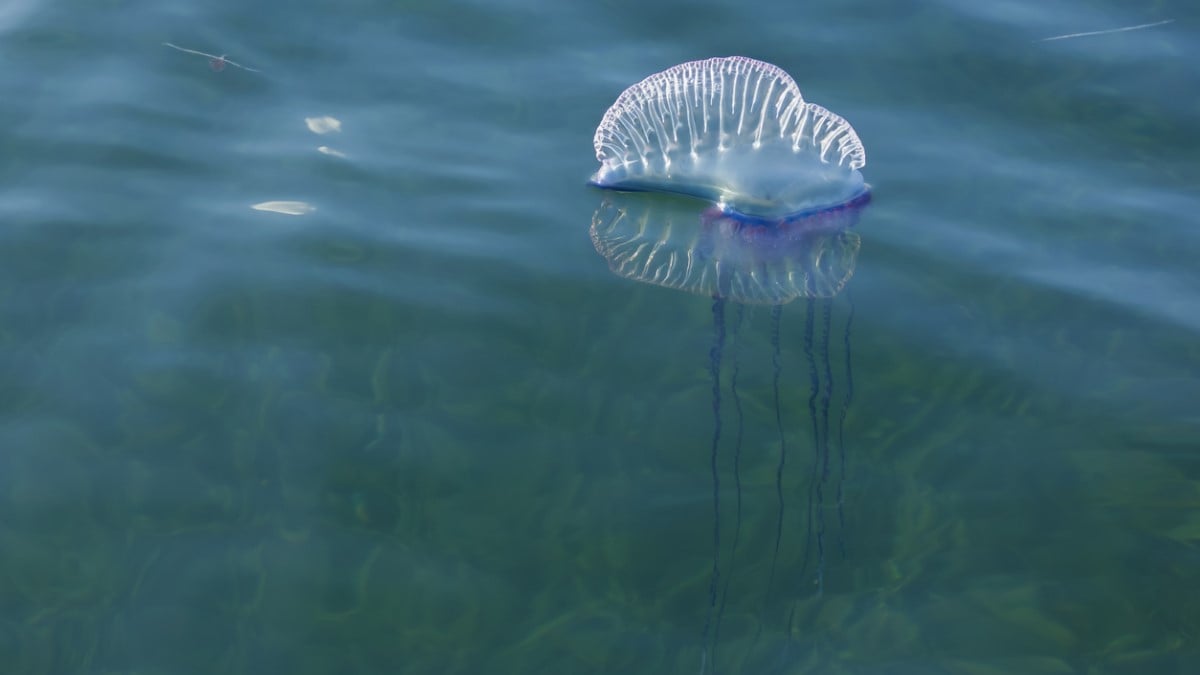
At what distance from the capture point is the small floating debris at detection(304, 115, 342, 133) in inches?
206

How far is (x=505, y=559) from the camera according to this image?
420 cm

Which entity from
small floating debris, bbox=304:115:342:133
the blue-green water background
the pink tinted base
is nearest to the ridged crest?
the pink tinted base

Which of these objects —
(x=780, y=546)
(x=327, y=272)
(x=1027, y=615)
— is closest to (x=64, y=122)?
(x=327, y=272)

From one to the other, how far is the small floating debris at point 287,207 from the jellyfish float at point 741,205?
120 centimetres

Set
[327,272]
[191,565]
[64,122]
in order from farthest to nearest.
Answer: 1. [64,122]
2. [327,272]
3. [191,565]

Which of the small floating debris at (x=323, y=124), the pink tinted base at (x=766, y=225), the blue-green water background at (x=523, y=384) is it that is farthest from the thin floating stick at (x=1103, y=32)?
the small floating debris at (x=323, y=124)

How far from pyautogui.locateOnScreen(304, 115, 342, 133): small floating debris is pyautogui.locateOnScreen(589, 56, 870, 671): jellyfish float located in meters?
1.25

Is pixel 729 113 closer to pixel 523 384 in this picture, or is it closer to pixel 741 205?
pixel 741 205

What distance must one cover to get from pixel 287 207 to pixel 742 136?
6.17 feet

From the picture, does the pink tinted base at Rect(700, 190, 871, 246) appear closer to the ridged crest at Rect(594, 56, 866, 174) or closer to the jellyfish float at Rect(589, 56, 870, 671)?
the jellyfish float at Rect(589, 56, 870, 671)

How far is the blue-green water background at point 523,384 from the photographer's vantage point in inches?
162

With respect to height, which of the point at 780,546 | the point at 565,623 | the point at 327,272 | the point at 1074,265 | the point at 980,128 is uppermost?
the point at 980,128

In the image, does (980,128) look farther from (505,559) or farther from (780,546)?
(505,559)

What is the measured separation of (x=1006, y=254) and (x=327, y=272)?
109 inches
